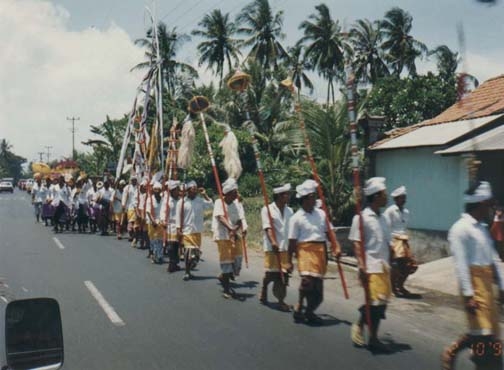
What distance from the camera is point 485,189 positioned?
500cm

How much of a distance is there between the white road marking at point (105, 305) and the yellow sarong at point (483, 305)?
4.29 metres

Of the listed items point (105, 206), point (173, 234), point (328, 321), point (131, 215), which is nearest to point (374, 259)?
point (328, 321)

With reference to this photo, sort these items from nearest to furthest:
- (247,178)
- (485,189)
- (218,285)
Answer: (485,189) → (218,285) → (247,178)

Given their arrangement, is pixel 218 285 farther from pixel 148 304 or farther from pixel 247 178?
pixel 247 178

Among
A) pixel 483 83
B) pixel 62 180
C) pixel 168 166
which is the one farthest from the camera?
pixel 62 180

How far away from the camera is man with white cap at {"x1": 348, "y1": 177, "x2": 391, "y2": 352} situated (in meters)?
6.21

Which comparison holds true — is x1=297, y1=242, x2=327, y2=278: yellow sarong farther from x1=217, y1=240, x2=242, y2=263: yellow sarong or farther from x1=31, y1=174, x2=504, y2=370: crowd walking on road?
x1=217, y1=240, x2=242, y2=263: yellow sarong

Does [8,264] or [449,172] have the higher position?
[449,172]

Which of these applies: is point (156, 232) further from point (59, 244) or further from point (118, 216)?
point (118, 216)

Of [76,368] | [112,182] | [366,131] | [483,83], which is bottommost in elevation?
[76,368]

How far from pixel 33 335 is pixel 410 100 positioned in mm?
26684

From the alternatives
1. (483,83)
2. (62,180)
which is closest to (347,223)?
(483,83)

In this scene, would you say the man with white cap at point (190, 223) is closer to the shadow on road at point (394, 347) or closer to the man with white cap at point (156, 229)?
the man with white cap at point (156, 229)

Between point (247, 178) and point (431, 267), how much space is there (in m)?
19.7
